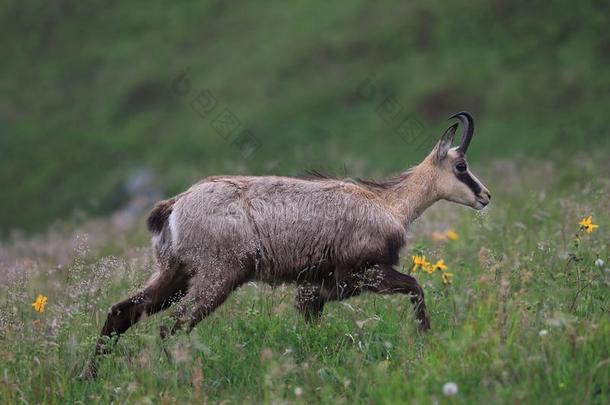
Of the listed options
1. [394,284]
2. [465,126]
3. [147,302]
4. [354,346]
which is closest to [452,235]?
→ [465,126]

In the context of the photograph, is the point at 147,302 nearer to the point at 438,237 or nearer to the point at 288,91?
the point at 438,237

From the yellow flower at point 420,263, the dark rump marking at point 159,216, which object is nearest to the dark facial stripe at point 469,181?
the yellow flower at point 420,263

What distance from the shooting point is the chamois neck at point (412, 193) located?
7363mm

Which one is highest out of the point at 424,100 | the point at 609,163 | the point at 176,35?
the point at 176,35

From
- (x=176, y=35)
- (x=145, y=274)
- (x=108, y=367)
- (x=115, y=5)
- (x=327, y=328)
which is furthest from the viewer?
(x=115, y=5)

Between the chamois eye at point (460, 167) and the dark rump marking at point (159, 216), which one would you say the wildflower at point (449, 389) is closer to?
the dark rump marking at point (159, 216)

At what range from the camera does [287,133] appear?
26844mm

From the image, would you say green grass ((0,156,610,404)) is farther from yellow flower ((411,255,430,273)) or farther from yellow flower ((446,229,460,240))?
yellow flower ((446,229,460,240))

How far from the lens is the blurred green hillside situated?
23.9 meters

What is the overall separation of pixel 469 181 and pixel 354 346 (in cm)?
250

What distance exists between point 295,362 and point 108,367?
4.21 ft

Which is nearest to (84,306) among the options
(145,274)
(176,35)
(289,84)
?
(145,274)

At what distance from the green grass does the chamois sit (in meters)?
0.19

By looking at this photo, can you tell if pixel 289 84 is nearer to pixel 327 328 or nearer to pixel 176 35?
pixel 176 35
